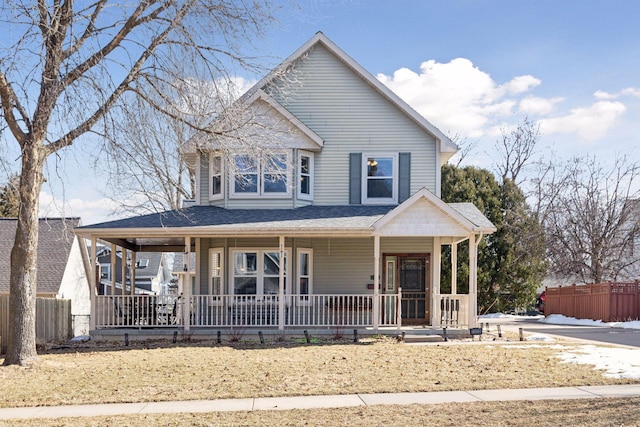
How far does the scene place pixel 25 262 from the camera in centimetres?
1271

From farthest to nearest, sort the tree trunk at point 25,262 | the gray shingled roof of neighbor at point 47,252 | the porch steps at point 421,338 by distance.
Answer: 1. the gray shingled roof of neighbor at point 47,252
2. the porch steps at point 421,338
3. the tree trunk at point 25,262

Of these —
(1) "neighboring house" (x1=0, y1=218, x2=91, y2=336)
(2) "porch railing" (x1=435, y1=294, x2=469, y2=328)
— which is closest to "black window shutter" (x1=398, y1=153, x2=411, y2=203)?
(2) "porch railing" (x1=435, y1=294, x2=469, y2=328)

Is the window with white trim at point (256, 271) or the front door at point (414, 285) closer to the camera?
the window with white trim at point (256, 271)

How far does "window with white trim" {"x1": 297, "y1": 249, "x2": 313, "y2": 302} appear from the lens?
18781mm

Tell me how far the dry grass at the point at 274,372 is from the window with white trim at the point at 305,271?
3.80 metres

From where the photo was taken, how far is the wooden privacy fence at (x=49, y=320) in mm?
15969

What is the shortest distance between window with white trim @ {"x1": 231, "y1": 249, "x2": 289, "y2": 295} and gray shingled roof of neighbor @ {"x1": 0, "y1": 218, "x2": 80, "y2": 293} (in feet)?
36.5

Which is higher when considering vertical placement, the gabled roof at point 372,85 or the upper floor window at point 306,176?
the gabled roof at point 372,85

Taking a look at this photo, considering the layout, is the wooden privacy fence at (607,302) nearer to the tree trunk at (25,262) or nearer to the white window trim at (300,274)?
the white window trim at (300,274)

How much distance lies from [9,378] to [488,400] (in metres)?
8.50

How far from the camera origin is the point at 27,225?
12.6 meters

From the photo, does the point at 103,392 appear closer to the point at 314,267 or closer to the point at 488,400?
the point at 488,400

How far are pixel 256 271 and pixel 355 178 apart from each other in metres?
4.14

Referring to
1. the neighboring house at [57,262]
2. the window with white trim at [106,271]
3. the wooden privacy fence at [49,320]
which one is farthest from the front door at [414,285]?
the window with white trim at [106,271]
